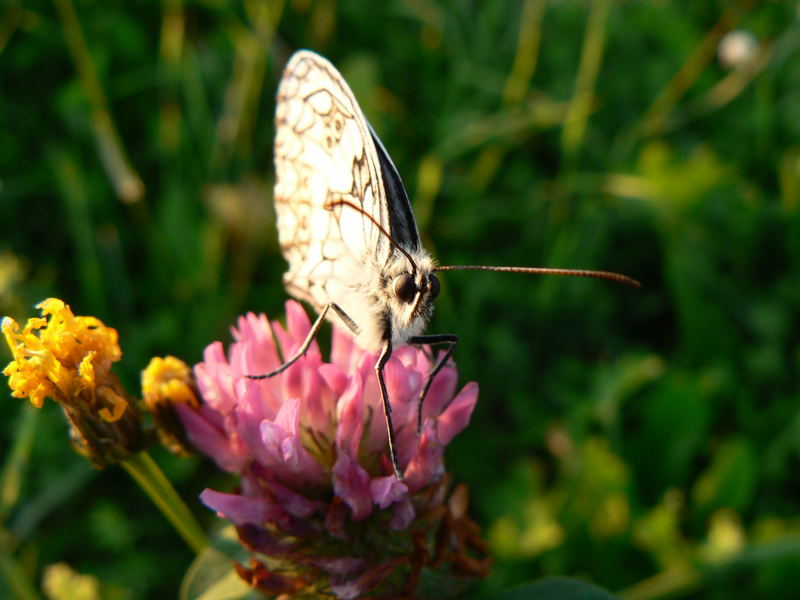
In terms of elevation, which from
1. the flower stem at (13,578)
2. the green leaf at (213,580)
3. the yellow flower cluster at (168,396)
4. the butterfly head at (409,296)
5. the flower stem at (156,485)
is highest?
the butterfly head at (409,296)

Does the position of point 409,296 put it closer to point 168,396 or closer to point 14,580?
point 168,396

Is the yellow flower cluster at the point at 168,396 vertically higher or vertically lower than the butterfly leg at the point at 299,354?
lower

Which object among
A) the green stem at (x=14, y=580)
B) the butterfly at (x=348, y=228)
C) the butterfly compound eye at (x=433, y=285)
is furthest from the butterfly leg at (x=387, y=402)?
the green stem at (x=14, y=580)

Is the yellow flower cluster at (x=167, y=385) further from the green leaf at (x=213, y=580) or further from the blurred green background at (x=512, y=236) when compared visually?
the blurred green background at (x=512, y=236)

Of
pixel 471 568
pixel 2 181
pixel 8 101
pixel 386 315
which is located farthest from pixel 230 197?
pixel 471 568

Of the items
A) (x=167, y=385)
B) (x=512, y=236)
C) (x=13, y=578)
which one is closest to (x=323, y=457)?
(x=167, y=385)

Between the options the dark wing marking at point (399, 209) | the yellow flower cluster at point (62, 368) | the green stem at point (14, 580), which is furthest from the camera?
the green stem at point (14, 580)

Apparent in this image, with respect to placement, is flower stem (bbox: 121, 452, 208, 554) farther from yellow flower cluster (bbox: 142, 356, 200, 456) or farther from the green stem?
the green stem

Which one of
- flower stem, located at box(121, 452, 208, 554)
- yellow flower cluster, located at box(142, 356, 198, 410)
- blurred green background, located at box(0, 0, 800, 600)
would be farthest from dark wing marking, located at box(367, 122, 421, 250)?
blurred green background, located at box(0, 0, 800, 600)
